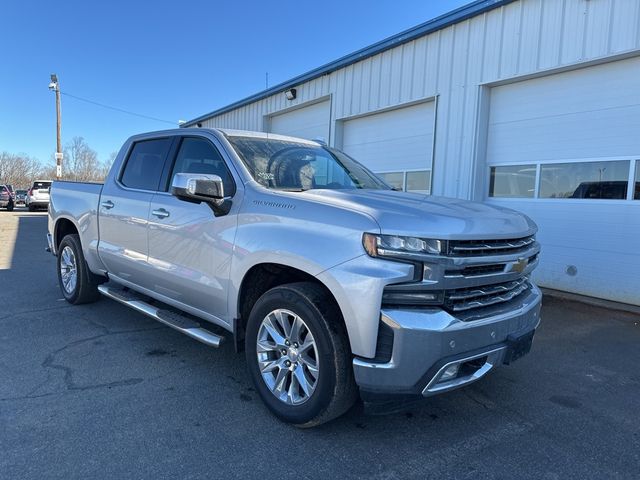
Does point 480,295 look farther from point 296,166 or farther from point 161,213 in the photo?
point 161,213

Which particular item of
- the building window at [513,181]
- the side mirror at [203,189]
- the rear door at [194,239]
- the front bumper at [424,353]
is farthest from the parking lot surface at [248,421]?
the building window at [513,181]

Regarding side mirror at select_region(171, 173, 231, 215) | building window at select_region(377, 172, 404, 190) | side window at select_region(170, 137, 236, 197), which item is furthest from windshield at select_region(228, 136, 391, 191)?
building window at select_region(377, 172, 404, 190)

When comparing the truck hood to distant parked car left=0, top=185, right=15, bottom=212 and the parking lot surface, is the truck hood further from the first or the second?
distant parked car left=0, top=185, right=15, bottom=212

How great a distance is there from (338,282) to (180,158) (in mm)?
2362

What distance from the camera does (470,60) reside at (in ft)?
27.0

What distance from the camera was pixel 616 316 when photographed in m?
6.11

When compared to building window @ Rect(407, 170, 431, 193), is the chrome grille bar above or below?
below

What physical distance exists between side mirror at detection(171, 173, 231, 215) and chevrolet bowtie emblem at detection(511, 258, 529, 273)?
79.0 inches

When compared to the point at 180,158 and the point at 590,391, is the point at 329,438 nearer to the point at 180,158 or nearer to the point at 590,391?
the point at 590,391

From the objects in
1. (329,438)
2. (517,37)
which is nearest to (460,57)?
(517,37)

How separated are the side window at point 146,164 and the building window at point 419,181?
5.90 metres

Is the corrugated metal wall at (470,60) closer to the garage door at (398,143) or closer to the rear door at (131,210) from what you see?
the garage door at (398,143)

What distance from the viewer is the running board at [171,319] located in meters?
3.53

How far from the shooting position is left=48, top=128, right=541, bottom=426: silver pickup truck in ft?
8.46
